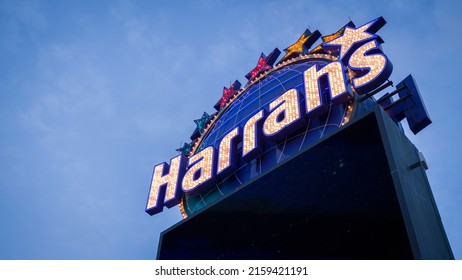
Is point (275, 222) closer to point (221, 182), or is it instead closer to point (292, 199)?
point (292, 199)

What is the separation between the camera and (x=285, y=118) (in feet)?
40.8

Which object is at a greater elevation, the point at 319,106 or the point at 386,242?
the point at 319,106

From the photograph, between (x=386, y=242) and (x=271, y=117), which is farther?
(x=271, y=117)

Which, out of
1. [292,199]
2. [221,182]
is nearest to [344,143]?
[292,199]

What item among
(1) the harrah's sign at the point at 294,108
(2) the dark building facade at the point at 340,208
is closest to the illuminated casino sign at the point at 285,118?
(1) the harrah's sign at the point at 294,108

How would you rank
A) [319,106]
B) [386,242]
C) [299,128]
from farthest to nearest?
1. [299,128]
2. [319,106]
3. [386,242]

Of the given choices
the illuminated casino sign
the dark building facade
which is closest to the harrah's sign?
the illuminated casino sign

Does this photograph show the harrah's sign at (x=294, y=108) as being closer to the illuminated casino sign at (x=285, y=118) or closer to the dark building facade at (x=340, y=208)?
the illuminated casino sign at (x=285, y=118)

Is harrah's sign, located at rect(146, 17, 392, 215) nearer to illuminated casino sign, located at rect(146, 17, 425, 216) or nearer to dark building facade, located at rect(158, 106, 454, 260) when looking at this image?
illuminated casino sign, located at rect(146, 17, 425, 216)

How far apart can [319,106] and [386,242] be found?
576 centimetres

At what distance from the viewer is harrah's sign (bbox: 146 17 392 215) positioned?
11.5 meters

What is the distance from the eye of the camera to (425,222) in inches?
279

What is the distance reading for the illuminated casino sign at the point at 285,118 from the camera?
463 inches

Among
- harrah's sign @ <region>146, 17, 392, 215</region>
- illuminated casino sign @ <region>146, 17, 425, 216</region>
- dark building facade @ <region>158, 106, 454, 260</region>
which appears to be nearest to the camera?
dark building facade @ <region>158, 106, 454, 260</region>
